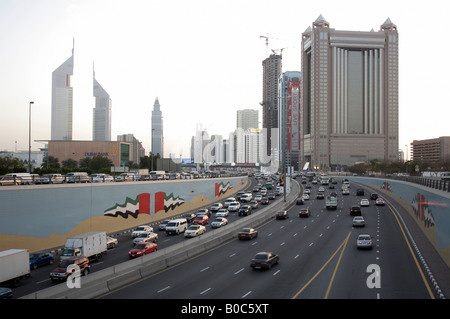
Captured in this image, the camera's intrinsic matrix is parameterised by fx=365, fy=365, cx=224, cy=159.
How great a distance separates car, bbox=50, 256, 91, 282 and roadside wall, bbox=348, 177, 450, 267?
23817mm

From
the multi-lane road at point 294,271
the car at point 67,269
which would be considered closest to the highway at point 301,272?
the multi-lane road at point 294,271

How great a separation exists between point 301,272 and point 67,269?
48.2ft

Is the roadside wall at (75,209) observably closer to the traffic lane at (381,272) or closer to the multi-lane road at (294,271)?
the multi-lane road at (294,271)

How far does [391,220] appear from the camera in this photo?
145ft

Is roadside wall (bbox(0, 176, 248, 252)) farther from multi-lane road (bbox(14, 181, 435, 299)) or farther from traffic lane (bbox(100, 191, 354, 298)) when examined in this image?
traffic lane (bbox(100, 191, 354, 298))

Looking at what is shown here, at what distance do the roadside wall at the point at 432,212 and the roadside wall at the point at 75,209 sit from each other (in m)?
31.0

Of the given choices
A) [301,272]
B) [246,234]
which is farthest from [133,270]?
[246,234]

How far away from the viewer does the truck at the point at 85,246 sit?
2684cm

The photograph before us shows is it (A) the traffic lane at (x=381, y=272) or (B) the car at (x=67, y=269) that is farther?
(B) the car at (x=67, y=269)

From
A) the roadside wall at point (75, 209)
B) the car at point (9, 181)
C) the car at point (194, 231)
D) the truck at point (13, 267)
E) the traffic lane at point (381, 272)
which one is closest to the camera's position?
the traffic lane at point (381, 272)

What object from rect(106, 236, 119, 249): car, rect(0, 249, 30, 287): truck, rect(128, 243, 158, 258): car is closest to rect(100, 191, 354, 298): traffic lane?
rect(128, 243, 158, 258): car
